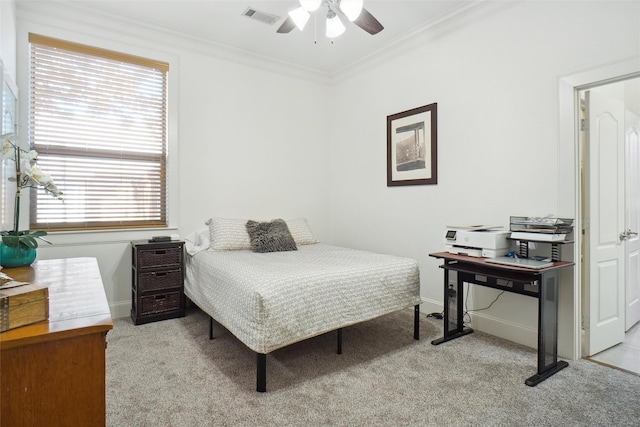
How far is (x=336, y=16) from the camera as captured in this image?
8.69 ft

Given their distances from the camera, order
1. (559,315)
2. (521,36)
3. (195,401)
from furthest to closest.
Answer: (521,36)
(559,315)
(195,401)

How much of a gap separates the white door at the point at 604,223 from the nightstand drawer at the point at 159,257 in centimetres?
350

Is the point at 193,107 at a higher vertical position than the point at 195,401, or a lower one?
higher

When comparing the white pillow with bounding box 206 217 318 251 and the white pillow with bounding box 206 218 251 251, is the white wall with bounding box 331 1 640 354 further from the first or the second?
the white pillow with bounding box 206 218 251 251

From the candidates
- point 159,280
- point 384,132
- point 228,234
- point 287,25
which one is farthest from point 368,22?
point 159,280

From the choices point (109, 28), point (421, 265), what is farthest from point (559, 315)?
point (109, 28)

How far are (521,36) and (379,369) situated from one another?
2.81 metres

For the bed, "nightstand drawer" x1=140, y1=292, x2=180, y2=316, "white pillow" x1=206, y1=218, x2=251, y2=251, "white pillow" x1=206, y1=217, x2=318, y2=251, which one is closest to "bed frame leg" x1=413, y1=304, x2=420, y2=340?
the bed

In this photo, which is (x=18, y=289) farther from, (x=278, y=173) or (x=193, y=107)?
(x=278, y=173)

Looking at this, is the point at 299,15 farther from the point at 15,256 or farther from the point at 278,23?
the point at 15,256

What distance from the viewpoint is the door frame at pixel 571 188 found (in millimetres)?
2543

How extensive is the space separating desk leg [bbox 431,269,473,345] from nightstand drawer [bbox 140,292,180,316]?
2459 mm

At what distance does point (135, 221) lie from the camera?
3578 millimetres

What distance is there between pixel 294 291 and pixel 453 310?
156 cm
